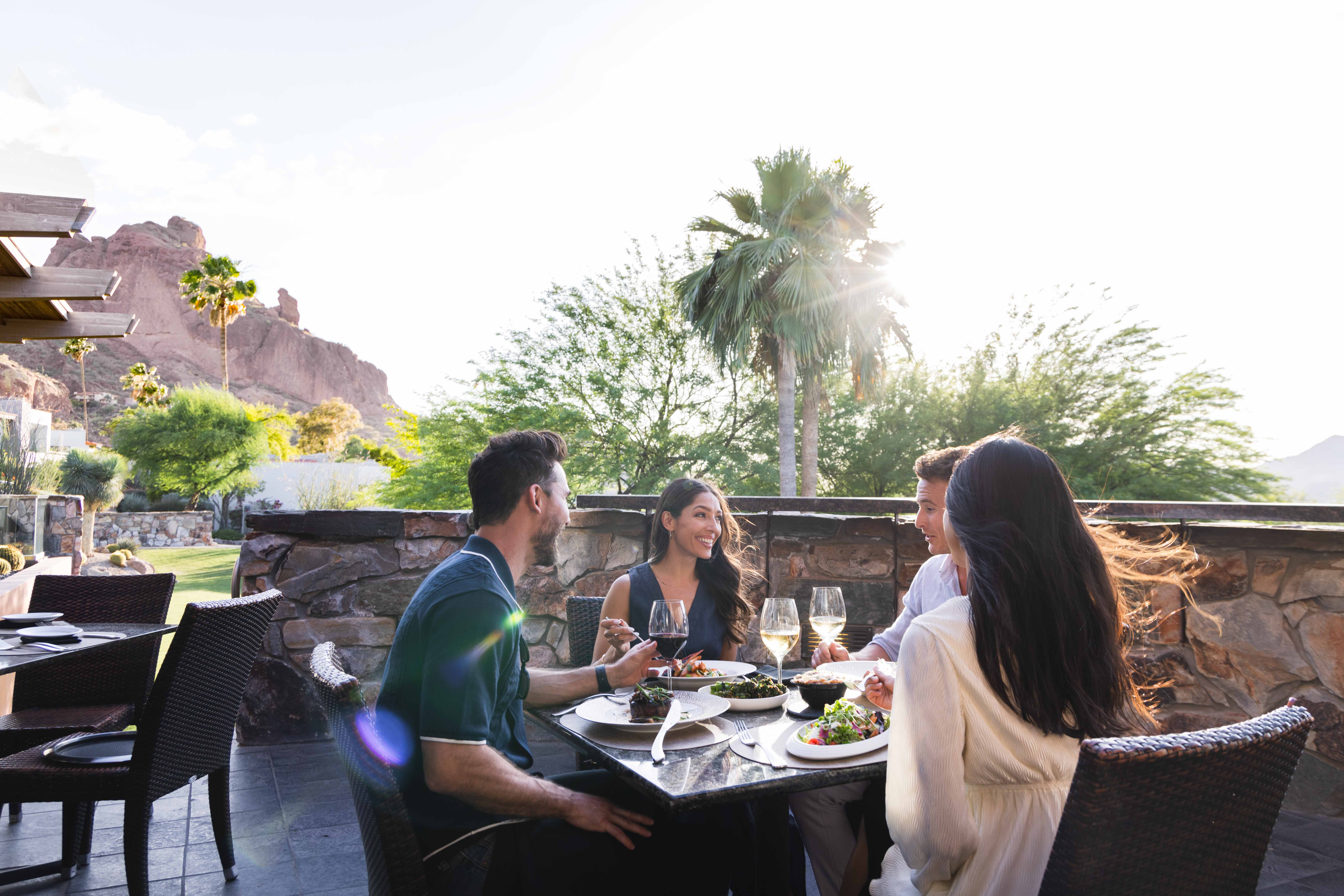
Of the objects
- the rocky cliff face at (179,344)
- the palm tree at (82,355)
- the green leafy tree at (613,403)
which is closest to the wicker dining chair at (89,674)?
the green leafy tree at (613,403)

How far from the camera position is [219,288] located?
3114cm

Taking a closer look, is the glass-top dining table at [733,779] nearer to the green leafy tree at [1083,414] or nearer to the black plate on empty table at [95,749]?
the black plate on empty table at [95,749]

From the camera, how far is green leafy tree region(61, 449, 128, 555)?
915 inches

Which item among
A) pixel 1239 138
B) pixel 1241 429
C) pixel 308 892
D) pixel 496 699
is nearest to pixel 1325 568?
pixel 496 699

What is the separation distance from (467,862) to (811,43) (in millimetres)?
6926

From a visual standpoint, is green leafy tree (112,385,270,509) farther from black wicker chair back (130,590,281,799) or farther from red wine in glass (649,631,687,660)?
red wine in glass (649,631,687,660)

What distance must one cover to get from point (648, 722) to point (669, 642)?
0.24 m

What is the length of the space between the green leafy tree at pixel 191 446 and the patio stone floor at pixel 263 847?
3233 cm

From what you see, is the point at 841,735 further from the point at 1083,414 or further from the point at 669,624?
the point at 1083,414

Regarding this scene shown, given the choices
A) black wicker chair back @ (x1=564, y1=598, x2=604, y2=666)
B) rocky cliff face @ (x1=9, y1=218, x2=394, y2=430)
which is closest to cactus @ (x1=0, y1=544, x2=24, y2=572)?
black wicker chair back @ (x1=564, y1=598, x2=604, y2=666)

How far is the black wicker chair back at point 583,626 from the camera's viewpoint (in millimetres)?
2893

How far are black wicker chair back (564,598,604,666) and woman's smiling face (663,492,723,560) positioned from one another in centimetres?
38

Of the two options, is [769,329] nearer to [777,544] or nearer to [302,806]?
[777,544]

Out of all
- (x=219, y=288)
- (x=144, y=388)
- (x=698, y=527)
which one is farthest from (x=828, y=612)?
(x=144, y=388)
